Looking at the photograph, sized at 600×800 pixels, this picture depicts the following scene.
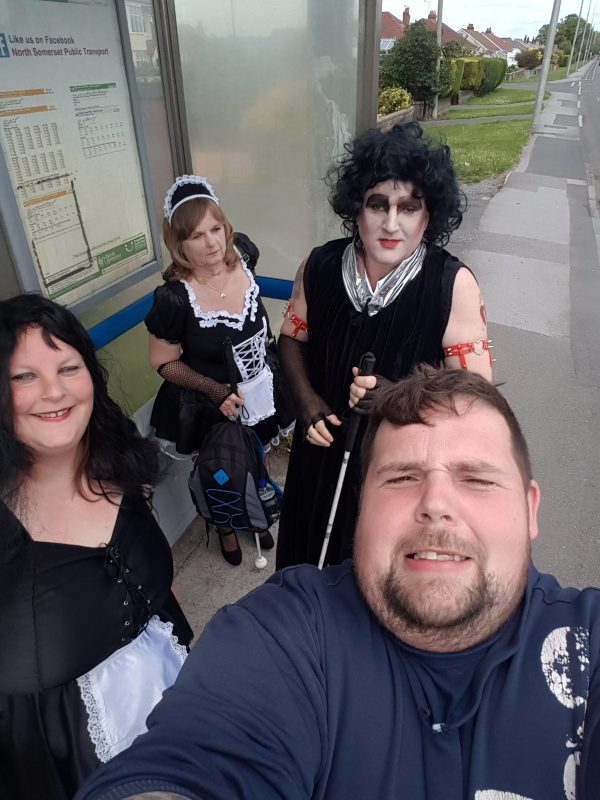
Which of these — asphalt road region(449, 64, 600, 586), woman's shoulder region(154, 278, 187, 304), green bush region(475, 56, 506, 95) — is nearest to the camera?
woman's shoulder region(154, 278, 187, 304)

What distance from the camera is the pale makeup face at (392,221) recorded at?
1.70 metres

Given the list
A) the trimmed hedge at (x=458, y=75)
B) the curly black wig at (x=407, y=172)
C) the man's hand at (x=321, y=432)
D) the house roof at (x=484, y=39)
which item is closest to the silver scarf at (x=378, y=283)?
the curly black wig at (x=407, y=172)

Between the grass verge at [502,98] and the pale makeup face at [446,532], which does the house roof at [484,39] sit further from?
the pale makeup face at [446,532]

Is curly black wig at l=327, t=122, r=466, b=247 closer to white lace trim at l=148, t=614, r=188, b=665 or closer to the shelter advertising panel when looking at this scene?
the shelter advertising panel

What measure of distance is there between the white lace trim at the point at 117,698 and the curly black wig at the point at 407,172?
1600 millimetres

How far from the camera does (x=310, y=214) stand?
4141 millimetres

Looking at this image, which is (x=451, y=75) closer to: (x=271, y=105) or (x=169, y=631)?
(x=271, y=105)

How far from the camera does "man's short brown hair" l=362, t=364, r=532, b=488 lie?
51.3 inches

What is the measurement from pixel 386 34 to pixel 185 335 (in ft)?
176

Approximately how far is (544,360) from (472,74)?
106 ft

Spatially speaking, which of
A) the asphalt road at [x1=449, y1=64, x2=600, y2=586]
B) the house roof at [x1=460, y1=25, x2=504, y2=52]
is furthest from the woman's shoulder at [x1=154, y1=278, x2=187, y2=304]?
the house roof at [x1=460, y1=25, x2=504, y2=52]

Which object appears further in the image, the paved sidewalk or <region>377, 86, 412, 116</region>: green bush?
<region>377, 86, 412, 116</region>: green bush

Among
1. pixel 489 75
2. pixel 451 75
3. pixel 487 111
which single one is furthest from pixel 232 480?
pixel 489 75

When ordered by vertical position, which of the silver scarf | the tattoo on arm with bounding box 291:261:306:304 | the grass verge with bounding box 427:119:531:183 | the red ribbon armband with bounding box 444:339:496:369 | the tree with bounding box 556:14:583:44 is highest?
the tree with bounding box 556:14:583:44
